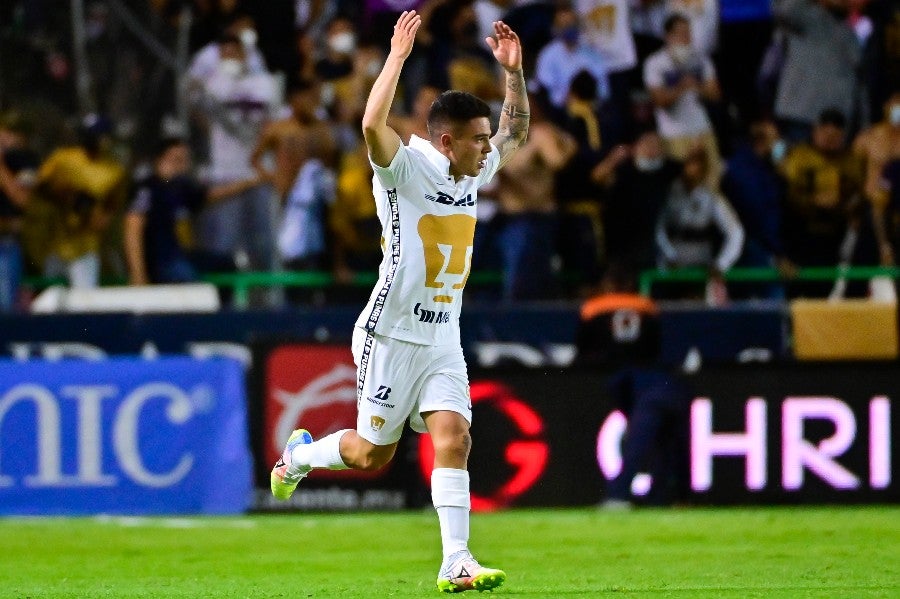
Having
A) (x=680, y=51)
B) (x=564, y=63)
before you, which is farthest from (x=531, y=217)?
(x=680, y=51)

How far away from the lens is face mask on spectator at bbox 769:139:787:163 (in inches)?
556

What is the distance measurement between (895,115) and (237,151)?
5948 mm

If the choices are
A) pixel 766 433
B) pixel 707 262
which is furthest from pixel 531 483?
pixel 707 262

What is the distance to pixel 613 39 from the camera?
14.6m

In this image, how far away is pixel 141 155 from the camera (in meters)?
14.6

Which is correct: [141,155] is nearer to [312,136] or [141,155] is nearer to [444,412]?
[312,136]

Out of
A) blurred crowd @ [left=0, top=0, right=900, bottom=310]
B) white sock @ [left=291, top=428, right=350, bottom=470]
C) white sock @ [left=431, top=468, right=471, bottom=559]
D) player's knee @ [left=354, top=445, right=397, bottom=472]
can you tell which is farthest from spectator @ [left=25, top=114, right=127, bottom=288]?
white sock @ [left=431, top=468, right=471, bottom=559]

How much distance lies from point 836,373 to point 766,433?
0.72m

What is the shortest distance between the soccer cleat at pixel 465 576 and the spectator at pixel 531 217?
6.97 meters

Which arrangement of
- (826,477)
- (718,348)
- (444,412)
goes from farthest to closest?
(718,348)
(826,477)
(444,412)

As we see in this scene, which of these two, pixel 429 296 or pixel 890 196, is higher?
pixel 890 196

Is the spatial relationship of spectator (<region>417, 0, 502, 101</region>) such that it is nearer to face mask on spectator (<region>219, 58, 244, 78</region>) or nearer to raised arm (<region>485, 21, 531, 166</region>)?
face mask on spectator (<region>219, 58, 244, 78</region>)

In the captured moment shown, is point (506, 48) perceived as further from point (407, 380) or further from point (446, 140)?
point (407, 380)

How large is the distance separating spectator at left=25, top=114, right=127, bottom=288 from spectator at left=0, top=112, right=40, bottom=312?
99mm
